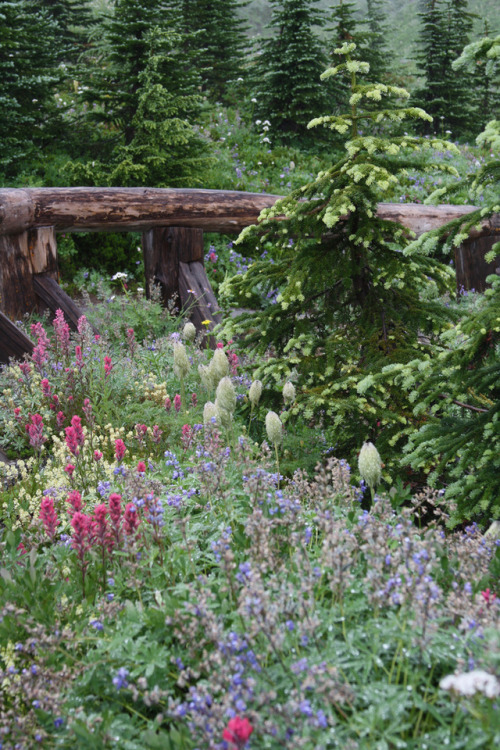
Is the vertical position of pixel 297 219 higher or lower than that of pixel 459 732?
higher

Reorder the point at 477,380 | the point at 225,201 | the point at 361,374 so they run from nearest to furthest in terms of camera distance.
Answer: the point at 477,380 < the point at 361,374 < the point at 225,201

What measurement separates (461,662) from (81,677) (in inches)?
46.1

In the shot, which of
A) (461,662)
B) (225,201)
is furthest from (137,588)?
(225,201)

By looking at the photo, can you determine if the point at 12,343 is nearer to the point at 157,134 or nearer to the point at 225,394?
the point at 225,394

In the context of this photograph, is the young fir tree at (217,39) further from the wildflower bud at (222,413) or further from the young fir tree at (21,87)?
the wildflower bud at (222,413)

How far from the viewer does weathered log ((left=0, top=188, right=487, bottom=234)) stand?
21.5 ft

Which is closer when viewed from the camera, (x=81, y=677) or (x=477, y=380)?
(x=81, y=677)

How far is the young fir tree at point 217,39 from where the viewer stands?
17.3 metres

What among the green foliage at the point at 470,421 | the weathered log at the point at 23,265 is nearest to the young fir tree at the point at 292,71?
the weathered log at the point at 23,265

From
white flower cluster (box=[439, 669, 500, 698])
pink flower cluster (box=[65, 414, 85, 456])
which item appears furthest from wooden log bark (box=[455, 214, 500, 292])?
white flower cluster (box=[439, 669, 500, 698])

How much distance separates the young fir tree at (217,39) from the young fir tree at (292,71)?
2538 mm

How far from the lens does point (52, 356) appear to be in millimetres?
5195

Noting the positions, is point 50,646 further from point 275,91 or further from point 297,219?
point 275,91

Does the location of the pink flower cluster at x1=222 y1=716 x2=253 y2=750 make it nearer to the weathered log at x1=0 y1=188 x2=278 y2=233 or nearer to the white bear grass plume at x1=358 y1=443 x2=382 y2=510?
the white bear grass plume at x1=358 y1=443 x2=382 y2=510
